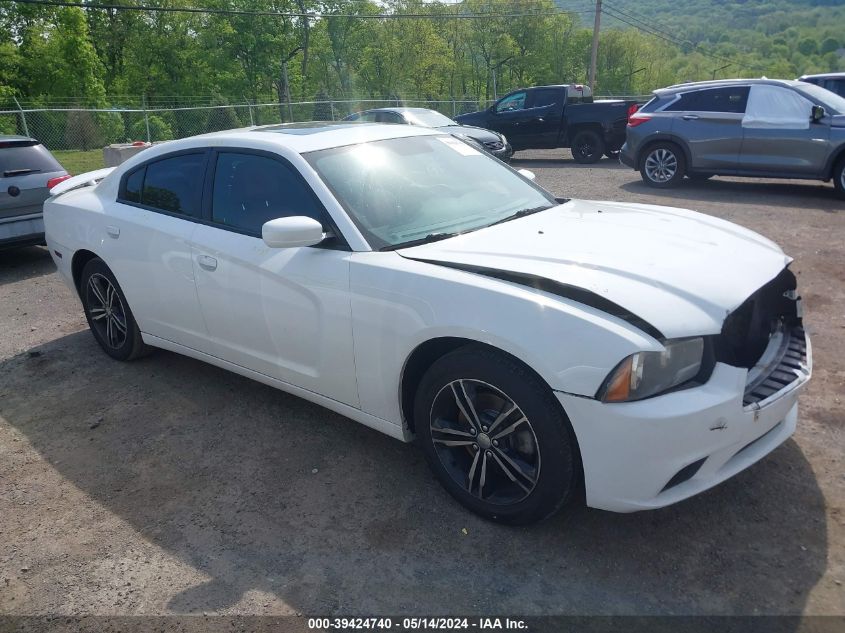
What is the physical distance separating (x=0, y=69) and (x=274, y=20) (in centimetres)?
1859

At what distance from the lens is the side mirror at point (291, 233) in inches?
122

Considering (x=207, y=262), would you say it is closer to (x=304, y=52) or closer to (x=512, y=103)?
(x=512, y=103)

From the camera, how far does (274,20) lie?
49.3 metres

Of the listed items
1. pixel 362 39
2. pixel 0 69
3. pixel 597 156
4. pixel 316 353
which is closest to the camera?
pixel 316 353

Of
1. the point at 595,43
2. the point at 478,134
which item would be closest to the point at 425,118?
the point at 478,134

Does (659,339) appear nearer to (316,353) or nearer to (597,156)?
(316,353)

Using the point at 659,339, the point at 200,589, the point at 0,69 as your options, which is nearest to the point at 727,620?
the point at 659,339

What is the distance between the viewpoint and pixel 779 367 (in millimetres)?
2881

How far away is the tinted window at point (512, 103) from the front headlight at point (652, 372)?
50.7 ft

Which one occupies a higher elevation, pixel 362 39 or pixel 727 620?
pixel 362 39

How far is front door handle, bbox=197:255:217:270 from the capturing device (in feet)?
12.4

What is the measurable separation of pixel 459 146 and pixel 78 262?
307 centimetres

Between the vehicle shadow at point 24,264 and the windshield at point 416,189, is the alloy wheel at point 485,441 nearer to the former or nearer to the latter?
the windshield at point 416,189

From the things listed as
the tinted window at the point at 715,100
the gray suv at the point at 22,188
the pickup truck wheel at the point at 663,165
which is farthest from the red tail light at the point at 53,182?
the tinted window at the point at 715,100
